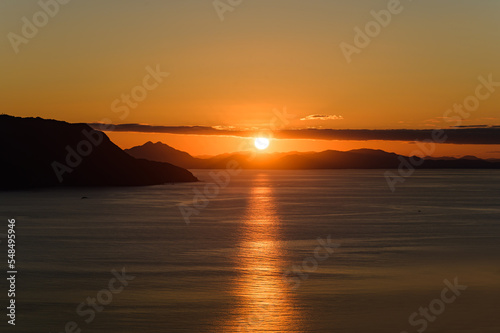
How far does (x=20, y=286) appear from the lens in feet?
92.5

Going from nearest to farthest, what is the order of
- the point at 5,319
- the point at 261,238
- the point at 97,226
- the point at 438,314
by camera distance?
the point at 5,319
the point at 438,314
the point at 261,238
the point at 97,226

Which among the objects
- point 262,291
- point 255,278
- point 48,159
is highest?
point 48,159

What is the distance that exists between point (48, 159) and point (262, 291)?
166649mm

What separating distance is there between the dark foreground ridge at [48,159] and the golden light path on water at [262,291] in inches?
5328

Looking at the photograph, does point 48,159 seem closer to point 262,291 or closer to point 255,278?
point 255,278

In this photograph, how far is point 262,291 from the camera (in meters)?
27.0

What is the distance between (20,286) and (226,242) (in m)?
19.6

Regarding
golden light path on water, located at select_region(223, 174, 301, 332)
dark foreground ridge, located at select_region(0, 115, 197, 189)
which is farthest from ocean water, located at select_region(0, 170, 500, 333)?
dark foreground ridge, located at select_region(0, 115, 197, 189)

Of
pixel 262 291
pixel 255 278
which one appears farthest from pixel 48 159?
pixel 262 291

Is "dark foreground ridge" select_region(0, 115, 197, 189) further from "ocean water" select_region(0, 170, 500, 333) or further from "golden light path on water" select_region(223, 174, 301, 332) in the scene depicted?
"golden light path on water" select_region(223, 174, 301, 332)

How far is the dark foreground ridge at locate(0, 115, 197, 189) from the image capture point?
16788 cm

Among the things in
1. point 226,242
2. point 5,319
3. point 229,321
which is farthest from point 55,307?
point 226,242

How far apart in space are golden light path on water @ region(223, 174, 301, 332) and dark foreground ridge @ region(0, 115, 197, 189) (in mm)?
135326

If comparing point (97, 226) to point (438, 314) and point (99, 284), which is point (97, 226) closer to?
point (99, 284)
